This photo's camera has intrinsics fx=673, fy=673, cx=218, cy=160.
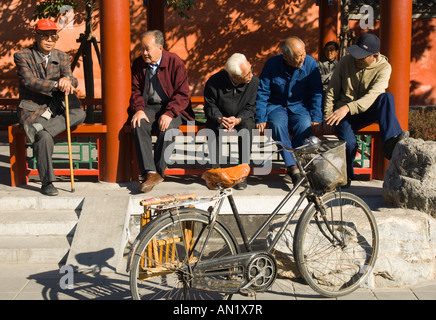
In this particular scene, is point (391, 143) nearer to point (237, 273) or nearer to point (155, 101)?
point (155, 101)

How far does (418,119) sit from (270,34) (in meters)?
4.81

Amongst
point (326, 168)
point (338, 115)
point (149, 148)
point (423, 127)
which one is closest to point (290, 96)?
point (338, 115)

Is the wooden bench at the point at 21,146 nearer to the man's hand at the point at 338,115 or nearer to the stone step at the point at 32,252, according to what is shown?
the stone step at the point at 32,252

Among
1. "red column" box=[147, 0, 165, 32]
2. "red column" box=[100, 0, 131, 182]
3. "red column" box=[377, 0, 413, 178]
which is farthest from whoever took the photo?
"red column" box=[147, 0, 165, 32]

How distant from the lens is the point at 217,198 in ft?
14.4

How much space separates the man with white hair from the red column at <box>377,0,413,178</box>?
141 cm

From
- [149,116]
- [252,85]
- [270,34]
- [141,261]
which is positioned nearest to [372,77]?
[252,85]

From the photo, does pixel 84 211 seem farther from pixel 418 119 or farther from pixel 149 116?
pixel 418 119

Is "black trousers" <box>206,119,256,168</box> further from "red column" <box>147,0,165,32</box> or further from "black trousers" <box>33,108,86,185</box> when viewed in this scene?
"red column" <box>147,0,165,32</box>

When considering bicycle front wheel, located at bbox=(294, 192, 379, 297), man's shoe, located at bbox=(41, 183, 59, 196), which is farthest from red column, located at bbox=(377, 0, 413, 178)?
man's shoe, located at bbox=(41, 183, 59, 196)

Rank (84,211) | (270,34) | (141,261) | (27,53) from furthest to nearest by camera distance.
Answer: (270,34), (27,53), (84,211), (141,261)

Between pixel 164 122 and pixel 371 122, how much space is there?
6.62 feet

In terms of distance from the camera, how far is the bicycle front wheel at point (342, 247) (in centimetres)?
495

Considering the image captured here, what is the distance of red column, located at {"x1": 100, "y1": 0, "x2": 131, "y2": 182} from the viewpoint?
652 cm
